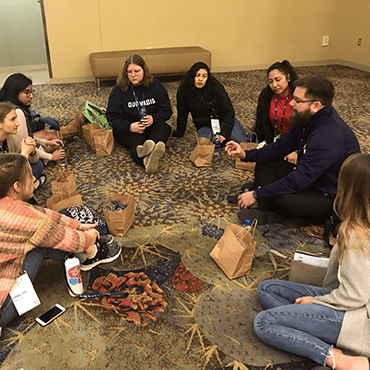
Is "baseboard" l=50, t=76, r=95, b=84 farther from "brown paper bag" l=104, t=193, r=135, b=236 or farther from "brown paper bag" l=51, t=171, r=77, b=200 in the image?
"brown paper bag" l=104, t=193, r=135, b=236

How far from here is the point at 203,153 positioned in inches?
153

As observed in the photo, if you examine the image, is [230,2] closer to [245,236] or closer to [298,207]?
[298,207]

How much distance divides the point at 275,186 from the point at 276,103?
125 cm

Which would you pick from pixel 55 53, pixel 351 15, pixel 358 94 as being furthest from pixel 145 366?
pixel 351 15

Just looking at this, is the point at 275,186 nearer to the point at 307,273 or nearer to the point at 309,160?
the point at 309,160

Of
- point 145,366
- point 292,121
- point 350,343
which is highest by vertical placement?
point 292,121

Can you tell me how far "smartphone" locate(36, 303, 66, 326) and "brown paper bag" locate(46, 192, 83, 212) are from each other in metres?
0.74

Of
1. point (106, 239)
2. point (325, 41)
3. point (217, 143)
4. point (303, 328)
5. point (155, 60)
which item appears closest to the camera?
point (303, 328)

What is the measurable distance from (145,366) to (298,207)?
1499mm

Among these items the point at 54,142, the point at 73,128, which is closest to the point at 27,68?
the point at 73,128

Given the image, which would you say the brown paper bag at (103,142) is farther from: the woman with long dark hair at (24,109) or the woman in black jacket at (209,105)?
the woman in black jacket at (209,105)

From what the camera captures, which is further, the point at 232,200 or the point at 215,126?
the point at 215,126

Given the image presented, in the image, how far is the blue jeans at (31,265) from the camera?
200 cm

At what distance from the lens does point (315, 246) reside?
277 cm
